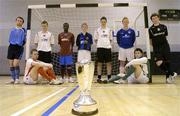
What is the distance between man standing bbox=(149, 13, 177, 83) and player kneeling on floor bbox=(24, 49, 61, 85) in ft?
6.86

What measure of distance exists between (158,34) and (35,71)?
2551 millimetres

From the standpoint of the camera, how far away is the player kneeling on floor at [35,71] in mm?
5309

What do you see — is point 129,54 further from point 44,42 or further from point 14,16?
point 14,16

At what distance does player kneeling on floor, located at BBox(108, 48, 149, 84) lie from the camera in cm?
534

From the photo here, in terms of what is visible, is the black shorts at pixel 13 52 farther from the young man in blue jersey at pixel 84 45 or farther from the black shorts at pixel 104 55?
the black shorts at pixel 104 55

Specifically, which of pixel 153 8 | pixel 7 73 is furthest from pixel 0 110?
pixel 153 8

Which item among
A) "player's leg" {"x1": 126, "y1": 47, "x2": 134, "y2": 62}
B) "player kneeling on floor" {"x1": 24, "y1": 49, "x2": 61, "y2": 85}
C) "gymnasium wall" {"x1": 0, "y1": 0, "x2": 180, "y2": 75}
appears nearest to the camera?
"player kneeling on floor" {"x1": 24, "y1": 49, "x2": 61, "y2": 85}

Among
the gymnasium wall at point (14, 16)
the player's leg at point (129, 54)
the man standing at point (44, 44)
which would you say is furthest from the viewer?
the gymnasium wall at point (14, 16)

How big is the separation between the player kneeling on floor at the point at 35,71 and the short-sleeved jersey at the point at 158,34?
215cm

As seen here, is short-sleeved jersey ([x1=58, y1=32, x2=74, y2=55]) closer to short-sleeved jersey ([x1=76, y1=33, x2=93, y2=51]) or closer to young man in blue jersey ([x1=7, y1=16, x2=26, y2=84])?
short-sleeved jersey ([x1=76, y1=33, x2=93, y2=51])

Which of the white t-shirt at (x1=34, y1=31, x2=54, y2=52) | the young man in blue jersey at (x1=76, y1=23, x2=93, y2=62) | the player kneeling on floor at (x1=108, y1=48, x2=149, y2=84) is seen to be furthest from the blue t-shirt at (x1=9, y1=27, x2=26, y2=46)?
the player kneeling on floor at (x1=108, y1=48, x2=149, y2=84)

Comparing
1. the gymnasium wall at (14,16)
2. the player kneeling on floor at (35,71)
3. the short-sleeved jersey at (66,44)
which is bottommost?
the player kneeling on floor at (35,71)

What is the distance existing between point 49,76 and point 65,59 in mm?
634

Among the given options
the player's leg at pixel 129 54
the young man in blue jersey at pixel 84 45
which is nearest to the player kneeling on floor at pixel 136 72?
the player's leg at pixel 129 54
